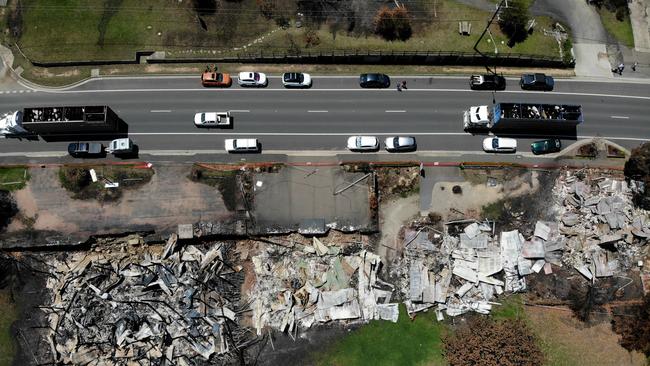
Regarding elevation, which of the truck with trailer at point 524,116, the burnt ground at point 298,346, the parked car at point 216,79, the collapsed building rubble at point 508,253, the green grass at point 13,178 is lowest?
the burnt ground at point 298,346

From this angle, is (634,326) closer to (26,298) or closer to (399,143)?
(399,143)

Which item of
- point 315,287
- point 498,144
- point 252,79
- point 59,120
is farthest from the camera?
point 252,79

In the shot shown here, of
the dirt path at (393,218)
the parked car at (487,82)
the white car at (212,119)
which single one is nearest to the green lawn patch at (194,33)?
the parked car at (487,82)

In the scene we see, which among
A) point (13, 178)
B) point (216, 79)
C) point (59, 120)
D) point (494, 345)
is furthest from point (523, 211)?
point (13, 178)

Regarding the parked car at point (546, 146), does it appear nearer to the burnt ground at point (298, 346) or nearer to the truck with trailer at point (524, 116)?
the truck with trailer at point (524, 116)

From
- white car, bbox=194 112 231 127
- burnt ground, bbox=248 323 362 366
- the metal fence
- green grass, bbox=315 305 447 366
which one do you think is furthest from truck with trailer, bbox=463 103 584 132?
white car, bbox=194 112 231 127

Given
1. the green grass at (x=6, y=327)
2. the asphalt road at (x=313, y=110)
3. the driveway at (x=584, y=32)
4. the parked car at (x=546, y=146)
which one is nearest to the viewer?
the green grass at (x=6, y=327)

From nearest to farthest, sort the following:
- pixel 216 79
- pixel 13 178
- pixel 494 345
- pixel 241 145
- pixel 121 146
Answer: pixel 494 345
pixel 121 146
pixel 13 178
pixel 241 145
pixel 216 79
